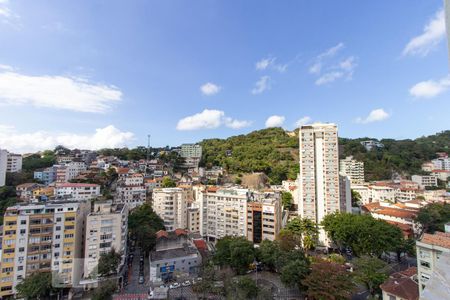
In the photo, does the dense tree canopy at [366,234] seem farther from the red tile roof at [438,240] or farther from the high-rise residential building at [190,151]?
the high-rise residential building at [190,151]

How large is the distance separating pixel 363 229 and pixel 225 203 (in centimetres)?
1554

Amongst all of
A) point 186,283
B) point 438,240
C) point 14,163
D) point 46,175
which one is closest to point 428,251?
point 438,240

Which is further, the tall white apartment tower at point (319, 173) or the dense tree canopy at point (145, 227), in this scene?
the tall white apartment tower at point (319, 173)

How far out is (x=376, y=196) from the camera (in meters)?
42.4

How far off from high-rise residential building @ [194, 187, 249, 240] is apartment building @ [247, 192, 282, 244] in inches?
29.5

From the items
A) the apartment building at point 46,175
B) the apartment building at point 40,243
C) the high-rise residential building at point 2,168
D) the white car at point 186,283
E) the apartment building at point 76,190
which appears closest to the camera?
the apartment building at point 40,243

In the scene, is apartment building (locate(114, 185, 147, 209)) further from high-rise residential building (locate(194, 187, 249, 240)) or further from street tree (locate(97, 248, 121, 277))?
street tree (locate(97, 248, 121, 277))

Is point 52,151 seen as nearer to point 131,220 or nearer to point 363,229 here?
point 131,220

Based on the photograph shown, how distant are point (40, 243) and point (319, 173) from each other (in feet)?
98.4

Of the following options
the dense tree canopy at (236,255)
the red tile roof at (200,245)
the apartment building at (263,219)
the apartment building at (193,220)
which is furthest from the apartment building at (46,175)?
the dense tree canopy at (236,255)

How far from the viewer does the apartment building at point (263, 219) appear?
91.3 ft

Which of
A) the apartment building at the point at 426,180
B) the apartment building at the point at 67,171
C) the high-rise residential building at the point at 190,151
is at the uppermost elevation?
the high-rise residential building at the point at 190,151

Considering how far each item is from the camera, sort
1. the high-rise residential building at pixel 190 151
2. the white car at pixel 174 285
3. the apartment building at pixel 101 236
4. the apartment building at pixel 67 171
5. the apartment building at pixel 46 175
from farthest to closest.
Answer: the high-rise residential building at pixel 190 151 < the apartment building at pixel 46 175 < the apartment building at pixel 67 171 < the apartment building at pixel 101 236 < the white car at pixel 174 285

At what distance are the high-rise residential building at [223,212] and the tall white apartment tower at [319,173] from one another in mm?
7850
